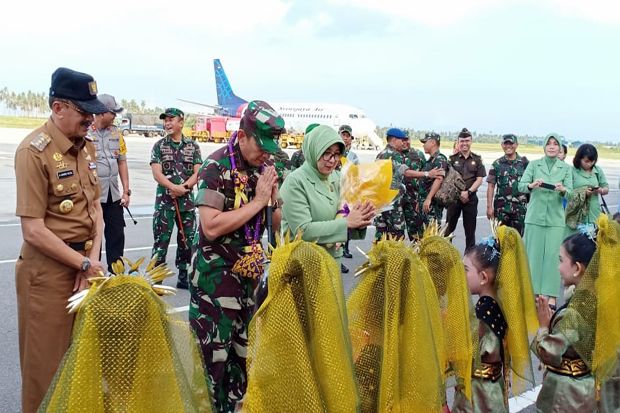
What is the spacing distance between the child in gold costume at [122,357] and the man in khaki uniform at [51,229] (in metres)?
1.12

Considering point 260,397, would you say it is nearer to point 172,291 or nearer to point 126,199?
point 172,291

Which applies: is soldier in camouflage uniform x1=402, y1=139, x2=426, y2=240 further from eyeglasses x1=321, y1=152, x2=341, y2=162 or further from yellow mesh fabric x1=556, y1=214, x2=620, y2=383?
yellow mesh fabric x1=556, y1=214, x2=620, y2=383

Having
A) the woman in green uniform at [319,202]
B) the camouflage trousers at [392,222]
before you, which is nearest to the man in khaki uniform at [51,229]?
the woman in green uniform at [319,202]

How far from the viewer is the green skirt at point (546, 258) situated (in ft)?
21.8

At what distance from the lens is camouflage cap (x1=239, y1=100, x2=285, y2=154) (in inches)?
113

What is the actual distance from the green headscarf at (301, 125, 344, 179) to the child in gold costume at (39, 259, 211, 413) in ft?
5.57

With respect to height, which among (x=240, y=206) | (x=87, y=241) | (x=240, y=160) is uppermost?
(x=240, y=160)

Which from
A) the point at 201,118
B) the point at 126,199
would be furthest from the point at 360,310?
the point at 201,118

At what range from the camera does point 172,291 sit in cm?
183

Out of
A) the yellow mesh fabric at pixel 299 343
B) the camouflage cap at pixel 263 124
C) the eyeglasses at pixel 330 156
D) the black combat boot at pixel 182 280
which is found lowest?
the black combat boot at pixel 182 280

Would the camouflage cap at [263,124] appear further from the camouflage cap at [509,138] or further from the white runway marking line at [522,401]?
the camouflage cap at [509,138]

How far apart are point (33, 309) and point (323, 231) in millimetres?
1442

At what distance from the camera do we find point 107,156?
6.13 meters

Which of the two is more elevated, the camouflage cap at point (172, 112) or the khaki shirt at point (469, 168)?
the camouflage cap at point (172, 112)
